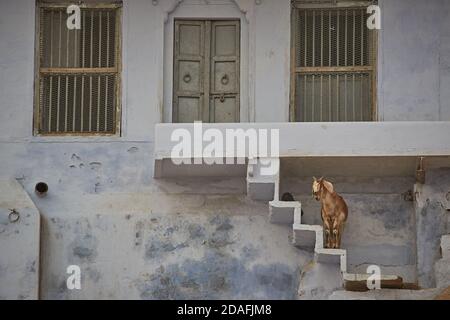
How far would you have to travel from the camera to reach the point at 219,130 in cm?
2036

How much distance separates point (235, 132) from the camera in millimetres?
20375

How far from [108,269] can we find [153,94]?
2.15 m

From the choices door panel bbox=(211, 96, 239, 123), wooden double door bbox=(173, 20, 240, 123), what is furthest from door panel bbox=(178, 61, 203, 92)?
door panel bbox=(211, 96, 239, 123)

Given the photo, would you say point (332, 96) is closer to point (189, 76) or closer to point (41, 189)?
point (189, 76)

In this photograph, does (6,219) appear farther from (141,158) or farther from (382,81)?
(382,81)

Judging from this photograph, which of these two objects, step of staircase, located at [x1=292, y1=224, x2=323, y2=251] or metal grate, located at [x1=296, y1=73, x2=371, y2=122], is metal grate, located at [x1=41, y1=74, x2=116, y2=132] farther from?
step of staircase, located at [x1=292, y1=224, x2=323, y2=251]

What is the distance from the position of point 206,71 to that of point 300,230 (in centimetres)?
246

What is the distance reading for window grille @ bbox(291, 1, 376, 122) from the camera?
70.3ft

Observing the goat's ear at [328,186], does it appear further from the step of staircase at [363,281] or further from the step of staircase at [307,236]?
the step of staircase at [363,281]

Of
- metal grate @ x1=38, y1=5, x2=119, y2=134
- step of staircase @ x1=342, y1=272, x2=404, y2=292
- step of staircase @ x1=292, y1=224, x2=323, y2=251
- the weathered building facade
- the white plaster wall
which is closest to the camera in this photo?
step of staircase @ x1=342, y1=272, x2=404, y2=292

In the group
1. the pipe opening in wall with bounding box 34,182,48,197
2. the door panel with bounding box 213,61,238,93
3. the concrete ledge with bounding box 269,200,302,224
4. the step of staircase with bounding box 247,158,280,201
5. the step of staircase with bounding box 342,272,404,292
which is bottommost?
the step of staircase with bounding box 342,272,404,292

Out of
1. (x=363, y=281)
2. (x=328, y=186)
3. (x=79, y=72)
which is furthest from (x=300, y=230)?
(x=79, y=72)

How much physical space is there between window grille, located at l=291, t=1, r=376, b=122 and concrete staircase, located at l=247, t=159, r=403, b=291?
4.25ft
